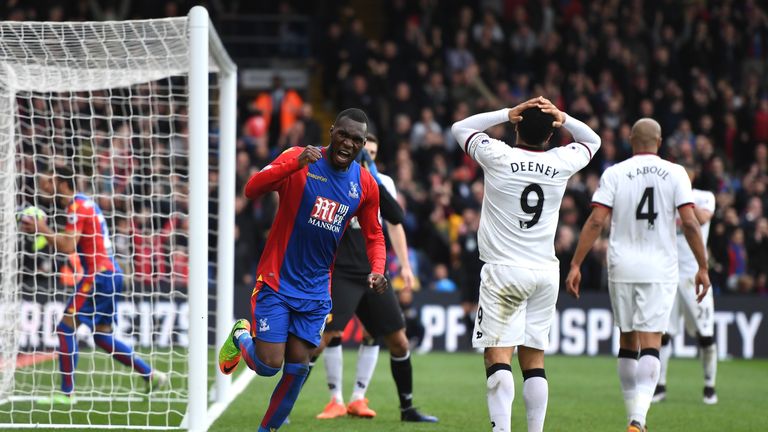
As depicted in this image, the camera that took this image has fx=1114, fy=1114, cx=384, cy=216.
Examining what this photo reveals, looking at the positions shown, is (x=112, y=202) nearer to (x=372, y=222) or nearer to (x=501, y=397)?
(x=372, y=222)

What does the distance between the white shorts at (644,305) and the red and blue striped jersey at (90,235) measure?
4.67m

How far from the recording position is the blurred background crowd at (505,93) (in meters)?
17.7

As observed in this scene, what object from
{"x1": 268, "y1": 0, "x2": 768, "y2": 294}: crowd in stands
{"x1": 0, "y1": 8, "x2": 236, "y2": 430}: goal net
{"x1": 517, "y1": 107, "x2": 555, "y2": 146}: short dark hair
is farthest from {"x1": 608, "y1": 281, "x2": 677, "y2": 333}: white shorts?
{"x1": 268, "y1": 0, "x2": 768, "y2": 294}: crowd in stands

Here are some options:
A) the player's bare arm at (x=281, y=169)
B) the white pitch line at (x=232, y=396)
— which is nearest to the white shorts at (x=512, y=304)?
the player's bare arm at (x=281, y=169)

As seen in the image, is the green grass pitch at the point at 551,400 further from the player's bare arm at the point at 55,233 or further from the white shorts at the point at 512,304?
the player's bare arm at the point at 55,233

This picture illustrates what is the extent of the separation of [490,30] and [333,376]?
13.6 meters

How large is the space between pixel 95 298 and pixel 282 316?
3968 mm

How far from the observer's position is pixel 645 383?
26.2 feet

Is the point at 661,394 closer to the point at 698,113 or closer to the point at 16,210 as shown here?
the point at 16,210

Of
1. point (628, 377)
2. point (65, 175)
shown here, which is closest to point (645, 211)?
point (628, 377)

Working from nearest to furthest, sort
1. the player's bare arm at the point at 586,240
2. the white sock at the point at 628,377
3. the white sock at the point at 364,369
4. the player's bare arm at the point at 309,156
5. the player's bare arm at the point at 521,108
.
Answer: the player's bare arm at the point at 309,156
the player's bare arm at the point at 521,108
the player's bare arm at the point at 586,240
the white sock at the point at 628,377
the white sock at the point at 364,369

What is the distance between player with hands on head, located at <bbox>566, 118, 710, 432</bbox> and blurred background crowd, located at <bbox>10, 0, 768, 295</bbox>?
7866mm

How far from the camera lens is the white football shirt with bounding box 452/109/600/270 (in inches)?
274

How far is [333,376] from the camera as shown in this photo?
31.3 ft
